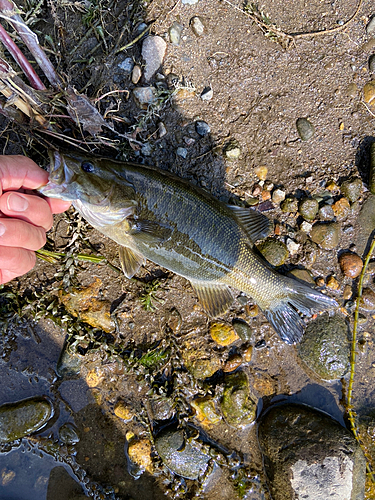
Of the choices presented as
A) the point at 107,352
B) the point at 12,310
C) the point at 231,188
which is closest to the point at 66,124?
the point at 231,188

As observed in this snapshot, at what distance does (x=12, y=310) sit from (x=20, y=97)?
2.62m

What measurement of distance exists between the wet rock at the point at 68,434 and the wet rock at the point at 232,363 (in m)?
2.15

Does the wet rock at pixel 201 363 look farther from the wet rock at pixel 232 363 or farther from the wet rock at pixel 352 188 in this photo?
the wet rock at pixel 352 188

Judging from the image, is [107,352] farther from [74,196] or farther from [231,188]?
A: [231,188]

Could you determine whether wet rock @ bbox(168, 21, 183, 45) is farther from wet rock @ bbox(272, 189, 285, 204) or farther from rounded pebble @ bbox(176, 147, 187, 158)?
wet rock @ bbox(272, 189, 285, 204)

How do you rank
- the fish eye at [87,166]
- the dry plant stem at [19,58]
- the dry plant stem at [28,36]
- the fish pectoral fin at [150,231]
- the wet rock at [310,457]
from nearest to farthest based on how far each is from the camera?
the dry plant stem at [28,36] → the dry plant stem at [19,58] → the fish eye at [87,166] → the fish pectoral fin at [150,231] → the wet rock at [310,457]

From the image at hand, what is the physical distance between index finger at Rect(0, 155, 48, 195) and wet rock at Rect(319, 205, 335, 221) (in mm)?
3428

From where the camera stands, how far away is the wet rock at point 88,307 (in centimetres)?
428

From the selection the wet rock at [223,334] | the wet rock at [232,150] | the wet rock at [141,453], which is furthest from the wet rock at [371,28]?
the wet rock at [141,453]

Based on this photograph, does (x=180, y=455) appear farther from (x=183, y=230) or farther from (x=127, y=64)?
(x=127, y=64)

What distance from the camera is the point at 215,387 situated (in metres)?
4.30

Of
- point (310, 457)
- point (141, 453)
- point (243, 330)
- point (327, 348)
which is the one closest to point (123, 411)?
point (141, 453)

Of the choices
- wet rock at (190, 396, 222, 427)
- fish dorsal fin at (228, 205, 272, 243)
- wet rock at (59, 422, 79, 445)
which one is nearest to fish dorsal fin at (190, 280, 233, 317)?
fish dorsal fin at (228, 205, 272, 243)

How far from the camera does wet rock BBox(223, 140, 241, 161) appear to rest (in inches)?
171
